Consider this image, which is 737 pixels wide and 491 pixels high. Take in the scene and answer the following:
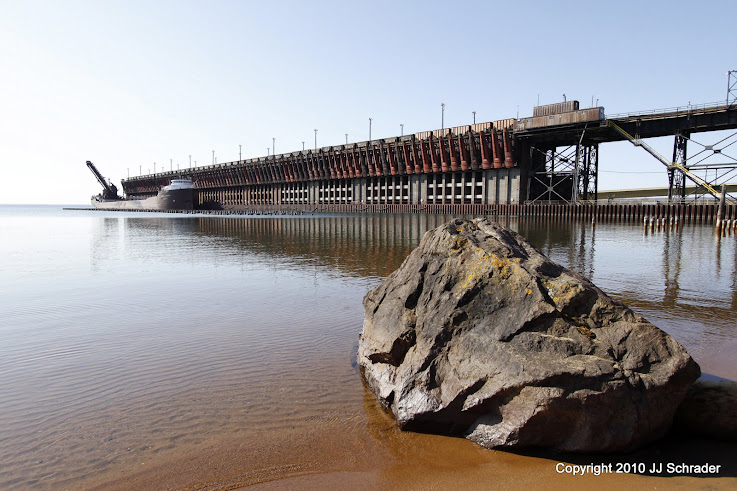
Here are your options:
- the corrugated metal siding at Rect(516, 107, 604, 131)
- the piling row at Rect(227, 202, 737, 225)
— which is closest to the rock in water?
the piling row at Rect(227, 202, 737, 225)

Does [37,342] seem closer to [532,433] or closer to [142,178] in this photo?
[532,433]

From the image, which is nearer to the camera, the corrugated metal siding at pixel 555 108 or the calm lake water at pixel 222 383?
the calm lake water at pixel 222 383

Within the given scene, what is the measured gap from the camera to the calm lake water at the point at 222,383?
3.82 meters

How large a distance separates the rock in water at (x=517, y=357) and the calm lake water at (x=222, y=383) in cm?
30

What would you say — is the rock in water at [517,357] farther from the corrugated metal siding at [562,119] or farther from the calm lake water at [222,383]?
the corrugated metal siding at [562,119]

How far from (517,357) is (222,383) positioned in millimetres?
3577

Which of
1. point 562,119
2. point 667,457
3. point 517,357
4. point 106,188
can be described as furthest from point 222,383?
point 106,188

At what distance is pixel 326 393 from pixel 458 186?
59920mm

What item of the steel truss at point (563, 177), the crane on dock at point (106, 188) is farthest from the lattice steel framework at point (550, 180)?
the crane on dock at point (106, 188)

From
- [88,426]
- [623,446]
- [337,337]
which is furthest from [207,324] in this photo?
[623,446]

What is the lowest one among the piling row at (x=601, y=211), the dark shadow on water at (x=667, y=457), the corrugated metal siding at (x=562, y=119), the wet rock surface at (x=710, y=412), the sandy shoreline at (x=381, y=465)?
the sandy shoreline at (x=381, y=465)

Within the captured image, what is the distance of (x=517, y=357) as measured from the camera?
13.6ft

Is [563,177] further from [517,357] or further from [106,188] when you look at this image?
[106,188]

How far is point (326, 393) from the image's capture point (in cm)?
533
